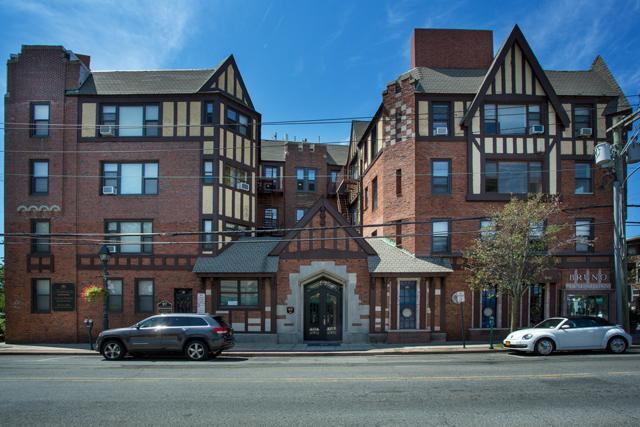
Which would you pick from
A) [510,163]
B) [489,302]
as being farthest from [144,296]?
[510,163]

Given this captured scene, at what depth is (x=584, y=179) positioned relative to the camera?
78.1 feet

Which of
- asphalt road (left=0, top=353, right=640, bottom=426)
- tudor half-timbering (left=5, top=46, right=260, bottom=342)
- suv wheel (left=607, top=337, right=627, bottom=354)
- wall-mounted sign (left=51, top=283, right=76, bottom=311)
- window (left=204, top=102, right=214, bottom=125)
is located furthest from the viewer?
window (left=204, top=102, right=214, bottom=125)

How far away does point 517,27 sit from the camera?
23.3 meters

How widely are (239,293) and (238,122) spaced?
8.92m

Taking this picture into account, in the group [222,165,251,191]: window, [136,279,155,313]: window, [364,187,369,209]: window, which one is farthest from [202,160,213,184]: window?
[364,187,369,209]: window

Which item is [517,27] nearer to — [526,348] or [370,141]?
[370,141]

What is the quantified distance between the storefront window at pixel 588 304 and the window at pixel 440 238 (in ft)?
21.0

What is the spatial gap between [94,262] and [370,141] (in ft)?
54.1

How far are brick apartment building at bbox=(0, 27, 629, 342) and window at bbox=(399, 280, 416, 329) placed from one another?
0.09 meters

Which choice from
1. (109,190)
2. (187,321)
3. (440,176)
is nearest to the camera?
(187,321)

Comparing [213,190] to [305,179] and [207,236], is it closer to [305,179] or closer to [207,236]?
[207,236]

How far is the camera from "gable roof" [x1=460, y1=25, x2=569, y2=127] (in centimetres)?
2319

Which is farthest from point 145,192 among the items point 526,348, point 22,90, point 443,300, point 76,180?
point 526,348

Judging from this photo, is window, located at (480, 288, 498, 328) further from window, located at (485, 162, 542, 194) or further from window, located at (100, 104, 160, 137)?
window, located at (100, 104, 160, 137)
